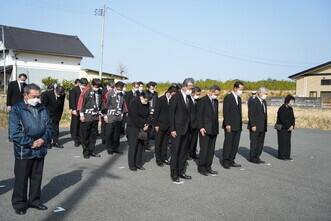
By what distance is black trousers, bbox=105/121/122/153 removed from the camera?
29.9 feet

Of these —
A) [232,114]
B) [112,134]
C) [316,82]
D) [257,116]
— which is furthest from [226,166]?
[316,82]

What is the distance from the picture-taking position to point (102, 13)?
26.5 metres

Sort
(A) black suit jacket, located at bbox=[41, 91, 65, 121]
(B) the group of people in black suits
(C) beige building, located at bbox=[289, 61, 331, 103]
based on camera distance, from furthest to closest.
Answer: (C) beige building, located at bbox=[289, 61, 331, 103], (A) black suit jacket, located at bbox=[41, 91, 65, 121], (B) the group of people in black suits

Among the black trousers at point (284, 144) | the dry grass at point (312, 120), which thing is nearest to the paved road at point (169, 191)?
the black trousers at point (284, 144)

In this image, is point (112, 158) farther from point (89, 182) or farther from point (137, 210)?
point (137, 210)

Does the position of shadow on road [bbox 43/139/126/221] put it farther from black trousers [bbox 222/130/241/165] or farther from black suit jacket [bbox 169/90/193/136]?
black trousers [bbox 222/130/241/165]

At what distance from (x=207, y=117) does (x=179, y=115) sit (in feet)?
3.13

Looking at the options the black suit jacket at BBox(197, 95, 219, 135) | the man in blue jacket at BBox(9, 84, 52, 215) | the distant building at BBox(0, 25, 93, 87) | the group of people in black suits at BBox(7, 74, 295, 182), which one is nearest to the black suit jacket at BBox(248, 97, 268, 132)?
the group of people in black suits at BBox(7, 74, 295, 182)

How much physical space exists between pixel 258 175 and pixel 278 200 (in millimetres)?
1838

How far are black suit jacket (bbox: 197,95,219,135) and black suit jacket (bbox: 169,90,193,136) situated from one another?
2.40ft

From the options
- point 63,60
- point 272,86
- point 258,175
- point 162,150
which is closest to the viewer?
point 258,175

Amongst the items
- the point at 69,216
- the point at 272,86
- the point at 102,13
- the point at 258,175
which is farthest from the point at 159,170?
the point at 272,86

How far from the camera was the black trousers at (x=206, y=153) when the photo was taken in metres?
7.38

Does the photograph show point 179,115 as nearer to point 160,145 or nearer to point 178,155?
point 178,155
